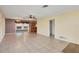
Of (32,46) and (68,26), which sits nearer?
(32,46)

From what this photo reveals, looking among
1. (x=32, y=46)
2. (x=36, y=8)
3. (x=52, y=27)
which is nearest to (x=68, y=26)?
(x=36, y=8)

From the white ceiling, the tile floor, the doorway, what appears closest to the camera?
the tile floor

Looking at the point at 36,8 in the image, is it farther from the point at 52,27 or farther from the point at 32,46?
the point at 52,27

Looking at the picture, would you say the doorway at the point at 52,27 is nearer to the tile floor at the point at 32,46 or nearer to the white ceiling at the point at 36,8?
the white ceiling at the point at 36,8

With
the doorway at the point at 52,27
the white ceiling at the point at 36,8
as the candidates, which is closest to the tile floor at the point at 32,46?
the white ceiling at the point at 36,8

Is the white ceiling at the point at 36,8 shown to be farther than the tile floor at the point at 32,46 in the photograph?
Yes

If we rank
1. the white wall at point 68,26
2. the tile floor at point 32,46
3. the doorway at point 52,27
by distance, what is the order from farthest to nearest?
the doorway at point 52,27 → the white wall at point 68,26 → the tile floor at point 32,46

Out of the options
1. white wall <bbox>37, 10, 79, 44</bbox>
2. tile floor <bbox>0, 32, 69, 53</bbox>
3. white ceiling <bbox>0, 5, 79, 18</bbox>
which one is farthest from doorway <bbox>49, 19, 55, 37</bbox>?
tile floor <bbox>0, 32, 69, 53</bbox>

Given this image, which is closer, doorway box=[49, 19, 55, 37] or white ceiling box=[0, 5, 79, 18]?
white ceiling box=[0, 5, 79, 18]

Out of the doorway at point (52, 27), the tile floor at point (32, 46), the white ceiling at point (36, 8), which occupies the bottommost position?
the tile floor at point (32, 46)

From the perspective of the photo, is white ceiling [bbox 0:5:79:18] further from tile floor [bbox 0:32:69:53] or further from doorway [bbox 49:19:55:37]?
doorway [bbox 49:19:55:37]
